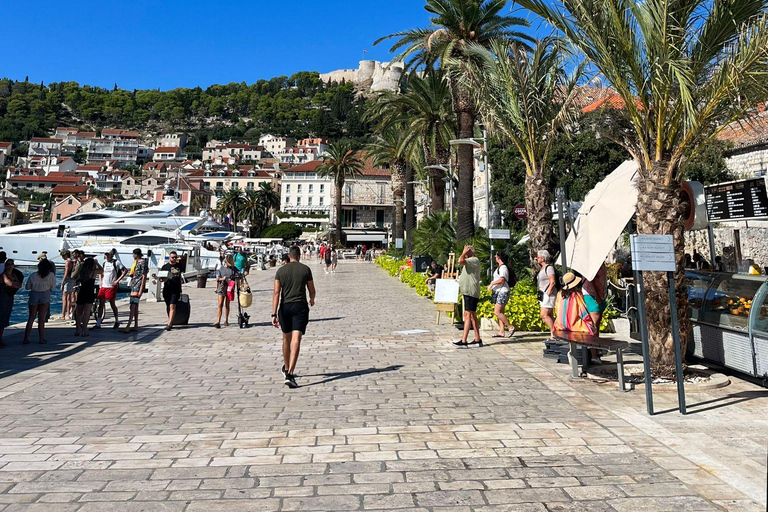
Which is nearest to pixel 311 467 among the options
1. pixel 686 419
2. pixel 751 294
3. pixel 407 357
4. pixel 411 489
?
pixel 411 489

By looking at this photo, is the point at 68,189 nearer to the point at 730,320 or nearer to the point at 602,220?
the point at 602,220

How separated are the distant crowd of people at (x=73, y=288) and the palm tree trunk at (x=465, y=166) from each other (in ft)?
37.0

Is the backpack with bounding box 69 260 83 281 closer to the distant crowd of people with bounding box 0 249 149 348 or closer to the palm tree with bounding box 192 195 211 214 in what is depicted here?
the distant crowd of people with bounding box 0 249 149 348

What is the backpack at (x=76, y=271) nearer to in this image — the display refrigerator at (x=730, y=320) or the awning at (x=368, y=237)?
the display refrigerator at (x=730, y=320)

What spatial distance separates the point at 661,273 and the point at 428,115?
21968 millimetres

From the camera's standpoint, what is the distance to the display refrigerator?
666cm

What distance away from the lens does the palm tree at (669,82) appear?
689 centimetres

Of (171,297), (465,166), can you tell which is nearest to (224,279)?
(171,297)

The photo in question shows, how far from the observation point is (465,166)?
65.4 ft

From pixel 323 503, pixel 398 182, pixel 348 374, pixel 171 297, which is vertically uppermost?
pixel 398 182

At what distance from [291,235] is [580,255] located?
272ft

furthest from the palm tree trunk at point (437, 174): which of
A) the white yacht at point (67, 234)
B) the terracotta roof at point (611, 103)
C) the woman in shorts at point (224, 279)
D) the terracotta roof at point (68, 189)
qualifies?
the terracotta roof at point (68, 189)

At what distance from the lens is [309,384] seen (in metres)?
7.36

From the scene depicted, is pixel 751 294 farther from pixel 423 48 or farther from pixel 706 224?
pixel 423 48
